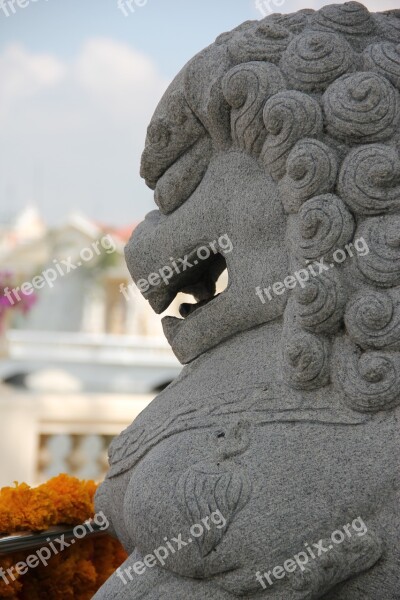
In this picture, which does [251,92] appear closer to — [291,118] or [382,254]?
[291,118]

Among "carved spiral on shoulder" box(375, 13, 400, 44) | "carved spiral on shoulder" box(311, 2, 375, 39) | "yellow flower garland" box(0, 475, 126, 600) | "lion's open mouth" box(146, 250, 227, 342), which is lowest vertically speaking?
"yellow flower garland" box(0, 475, 126, 600)

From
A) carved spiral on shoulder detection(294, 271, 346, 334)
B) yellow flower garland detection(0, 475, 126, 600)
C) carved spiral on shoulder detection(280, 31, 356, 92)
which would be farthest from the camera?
yellow flower garland detection(0, 475, 126, 600)

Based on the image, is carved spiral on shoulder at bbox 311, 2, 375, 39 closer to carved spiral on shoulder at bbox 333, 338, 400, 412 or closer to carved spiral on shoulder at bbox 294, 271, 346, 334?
carved spiral on shoulder at bbox 294, 271, 346, 334

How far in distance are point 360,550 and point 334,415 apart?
29 cm

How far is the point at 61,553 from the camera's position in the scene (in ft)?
9.21

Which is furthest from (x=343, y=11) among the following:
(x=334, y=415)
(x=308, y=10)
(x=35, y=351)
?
(x=35, y=351)

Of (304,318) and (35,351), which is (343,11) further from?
(35,351)

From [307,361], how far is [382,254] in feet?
0.94

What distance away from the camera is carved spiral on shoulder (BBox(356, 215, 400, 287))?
76.6 inches

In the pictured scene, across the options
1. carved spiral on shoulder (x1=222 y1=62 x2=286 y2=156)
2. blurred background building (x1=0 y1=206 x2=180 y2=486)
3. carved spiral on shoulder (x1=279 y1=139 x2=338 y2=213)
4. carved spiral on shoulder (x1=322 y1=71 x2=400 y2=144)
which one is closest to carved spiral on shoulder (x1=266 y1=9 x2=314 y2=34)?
carved spiral on shoulder (x1=222 y1=62 x2=286 y2=156)

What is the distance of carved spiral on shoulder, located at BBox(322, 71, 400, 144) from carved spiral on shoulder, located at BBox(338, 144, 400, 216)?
1.6 inches

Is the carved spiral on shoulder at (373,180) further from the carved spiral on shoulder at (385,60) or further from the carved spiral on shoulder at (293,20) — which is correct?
the carved spiral on shoulder at (293,20)

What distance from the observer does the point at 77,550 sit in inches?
112

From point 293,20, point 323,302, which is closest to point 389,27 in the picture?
point 293,20
